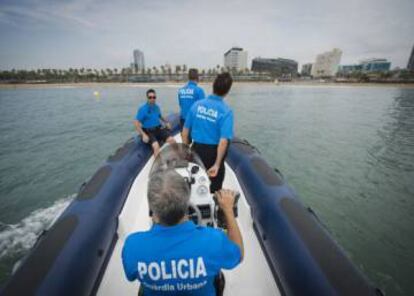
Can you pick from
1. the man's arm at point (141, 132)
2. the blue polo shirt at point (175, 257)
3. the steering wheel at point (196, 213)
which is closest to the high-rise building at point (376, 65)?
the man's arm at point (141, 132)

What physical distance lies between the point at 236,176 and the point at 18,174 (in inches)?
249

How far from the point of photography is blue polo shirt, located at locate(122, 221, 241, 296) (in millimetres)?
772

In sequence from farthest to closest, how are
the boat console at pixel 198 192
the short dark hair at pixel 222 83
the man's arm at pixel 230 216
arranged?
the short dark hair at pixel 222 83, the boat console at pixel 198 192, the man's arm at pixel 230 216

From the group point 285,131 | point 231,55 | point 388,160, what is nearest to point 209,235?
point 388,160

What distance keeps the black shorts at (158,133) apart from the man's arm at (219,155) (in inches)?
81.2

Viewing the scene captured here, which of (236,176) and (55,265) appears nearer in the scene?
(55,265)

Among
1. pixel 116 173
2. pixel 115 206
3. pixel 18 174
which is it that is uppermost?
pixel 116 173

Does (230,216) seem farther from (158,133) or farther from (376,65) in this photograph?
(376,65)

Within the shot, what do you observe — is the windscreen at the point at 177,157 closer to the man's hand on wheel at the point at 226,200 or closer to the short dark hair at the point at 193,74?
the man's hand on wheel at the point at 226,200

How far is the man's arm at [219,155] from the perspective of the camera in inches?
81.4

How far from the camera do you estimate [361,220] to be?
3.86m

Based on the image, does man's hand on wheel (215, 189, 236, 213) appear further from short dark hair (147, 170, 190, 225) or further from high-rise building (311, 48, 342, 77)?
high-rise building (311, 48, 342, 77)

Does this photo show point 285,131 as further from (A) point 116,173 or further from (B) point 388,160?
(A) point 116,173

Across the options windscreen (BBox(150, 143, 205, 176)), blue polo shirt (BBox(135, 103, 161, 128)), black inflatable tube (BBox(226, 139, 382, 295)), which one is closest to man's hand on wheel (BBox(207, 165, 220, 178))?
windscreen (BBox(150, 143, 205, 176))
